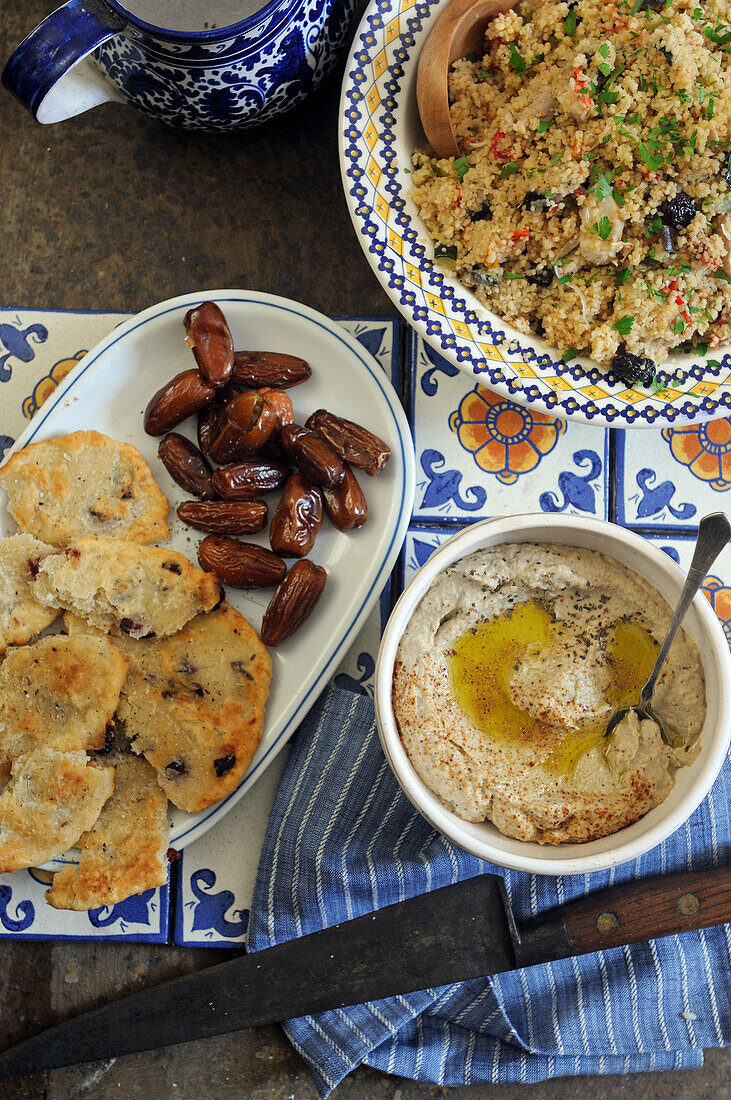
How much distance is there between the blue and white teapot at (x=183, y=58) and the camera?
1.08 meters

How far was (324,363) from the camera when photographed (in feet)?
4.42

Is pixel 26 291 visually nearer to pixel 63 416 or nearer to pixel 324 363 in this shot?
pixel 63 416

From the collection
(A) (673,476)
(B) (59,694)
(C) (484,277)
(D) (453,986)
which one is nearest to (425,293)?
(C) (484,277)

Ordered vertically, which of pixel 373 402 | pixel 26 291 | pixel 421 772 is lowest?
pixel 421 772

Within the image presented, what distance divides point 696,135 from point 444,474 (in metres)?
0.57

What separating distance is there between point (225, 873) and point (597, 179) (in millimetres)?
1105

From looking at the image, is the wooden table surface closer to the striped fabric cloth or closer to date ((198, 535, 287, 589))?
the striped fabric cloth

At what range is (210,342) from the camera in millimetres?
1287

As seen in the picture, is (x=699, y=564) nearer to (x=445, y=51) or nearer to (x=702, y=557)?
(x=702, y=557)

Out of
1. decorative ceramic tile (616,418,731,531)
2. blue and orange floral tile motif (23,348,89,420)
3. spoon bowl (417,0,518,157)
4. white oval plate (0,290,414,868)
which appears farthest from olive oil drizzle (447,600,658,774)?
blue and orange floral tile motif (23,348,89,420)

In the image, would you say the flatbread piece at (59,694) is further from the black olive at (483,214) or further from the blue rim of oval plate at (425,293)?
the black olive at (483,214)

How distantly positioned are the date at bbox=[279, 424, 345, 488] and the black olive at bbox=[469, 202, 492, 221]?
0.37 metres

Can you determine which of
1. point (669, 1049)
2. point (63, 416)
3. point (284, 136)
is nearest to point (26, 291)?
point (63, 416)

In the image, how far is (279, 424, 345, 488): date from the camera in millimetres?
1270
